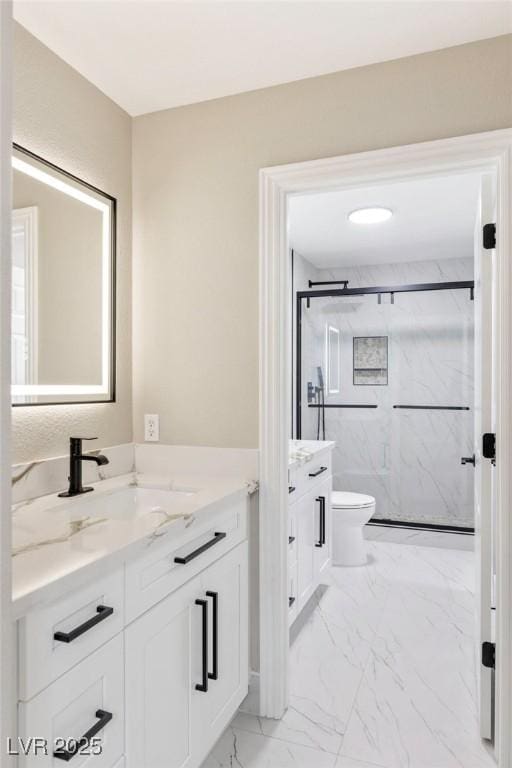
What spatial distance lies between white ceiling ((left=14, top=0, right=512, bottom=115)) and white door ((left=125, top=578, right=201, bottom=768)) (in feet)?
5.80

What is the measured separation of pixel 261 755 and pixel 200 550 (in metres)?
0.84

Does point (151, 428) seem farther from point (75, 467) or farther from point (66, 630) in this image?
point (66, 630)

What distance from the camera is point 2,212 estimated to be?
80cm

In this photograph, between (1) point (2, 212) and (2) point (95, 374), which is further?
(2) point (95, 374)

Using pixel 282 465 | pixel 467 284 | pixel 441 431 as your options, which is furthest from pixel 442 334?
pixel 282 465

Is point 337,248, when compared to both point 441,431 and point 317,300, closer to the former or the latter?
point 317,300

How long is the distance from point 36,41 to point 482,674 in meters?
2.68

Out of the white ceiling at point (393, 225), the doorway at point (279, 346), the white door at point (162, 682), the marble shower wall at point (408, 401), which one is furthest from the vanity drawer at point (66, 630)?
the marble shower wall at point (408, 401)

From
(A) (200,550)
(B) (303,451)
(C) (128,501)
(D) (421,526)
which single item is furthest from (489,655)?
(D) (421,526)

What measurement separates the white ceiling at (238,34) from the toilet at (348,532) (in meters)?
2.66

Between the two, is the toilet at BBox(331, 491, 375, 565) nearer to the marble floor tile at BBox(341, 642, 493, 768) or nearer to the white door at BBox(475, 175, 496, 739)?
the marble floor tile at BBox(341, 642, 493, 768)

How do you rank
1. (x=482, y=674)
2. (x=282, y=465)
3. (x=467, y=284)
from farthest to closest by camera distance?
1. (x=467, y=284)
2. (x=282, y=465)
3. (x=482, y=674)

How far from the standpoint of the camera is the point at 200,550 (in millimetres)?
1533

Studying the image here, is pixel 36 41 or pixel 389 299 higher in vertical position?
pixel 36 41
